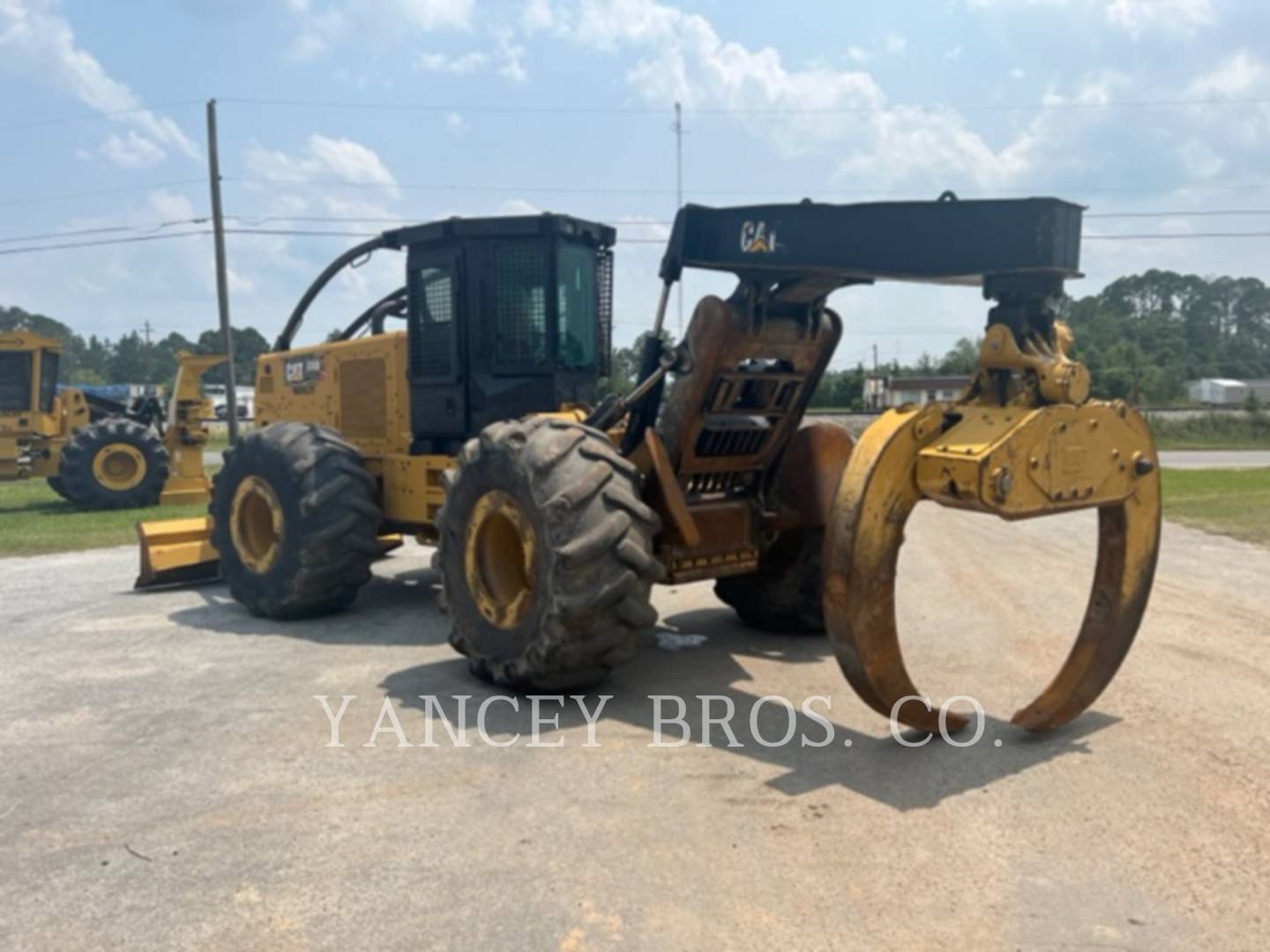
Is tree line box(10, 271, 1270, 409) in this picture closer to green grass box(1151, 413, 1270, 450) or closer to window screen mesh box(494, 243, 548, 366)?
green grass box(1151, 413, 1270, 450)

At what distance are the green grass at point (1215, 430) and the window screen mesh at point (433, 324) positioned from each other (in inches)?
1476

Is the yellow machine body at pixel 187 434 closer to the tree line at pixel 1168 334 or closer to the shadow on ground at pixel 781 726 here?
the shadow on ground at pixel 781 726

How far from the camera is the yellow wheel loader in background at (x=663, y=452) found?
4.40 m

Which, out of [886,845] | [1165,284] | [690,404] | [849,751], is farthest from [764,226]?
[1165,284]

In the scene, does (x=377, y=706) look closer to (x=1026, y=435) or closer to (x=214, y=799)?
(x=214, y=799)

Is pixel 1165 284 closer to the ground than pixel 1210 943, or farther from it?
farther from it

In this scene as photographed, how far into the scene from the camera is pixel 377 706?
571 cm

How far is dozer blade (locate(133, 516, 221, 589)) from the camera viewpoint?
938 centimetres

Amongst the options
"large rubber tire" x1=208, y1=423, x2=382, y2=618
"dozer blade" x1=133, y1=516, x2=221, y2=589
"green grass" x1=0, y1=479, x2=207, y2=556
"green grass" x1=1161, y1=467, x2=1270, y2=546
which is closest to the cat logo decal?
"large rubber tire" x1=208, y1=423, x2=382, y2=618

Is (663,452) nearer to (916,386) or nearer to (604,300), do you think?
(604,300)

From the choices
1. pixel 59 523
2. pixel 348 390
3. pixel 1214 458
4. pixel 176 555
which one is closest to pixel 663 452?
pixel 348 390

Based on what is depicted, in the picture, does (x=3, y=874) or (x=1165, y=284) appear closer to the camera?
(x=3, y=874)

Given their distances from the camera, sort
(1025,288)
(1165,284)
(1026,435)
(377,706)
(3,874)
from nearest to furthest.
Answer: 1. (3,874)
2. (1026,435)
3. (1025,288)
4. (377,706)
5. (1165,284)

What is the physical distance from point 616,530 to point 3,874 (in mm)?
2908
